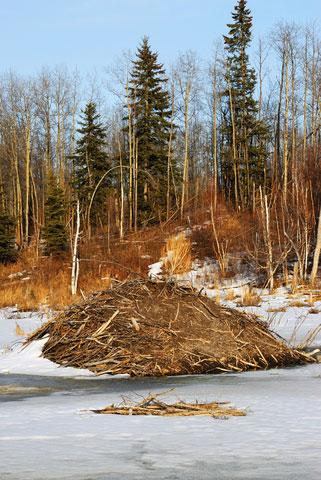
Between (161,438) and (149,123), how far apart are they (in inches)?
1245

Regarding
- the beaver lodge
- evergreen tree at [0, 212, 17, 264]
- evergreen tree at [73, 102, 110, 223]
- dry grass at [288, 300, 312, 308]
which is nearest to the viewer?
the beaver lodge

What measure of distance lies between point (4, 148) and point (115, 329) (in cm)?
3720

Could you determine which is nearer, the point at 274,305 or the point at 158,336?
the point at 158,336

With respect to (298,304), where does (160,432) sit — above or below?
above

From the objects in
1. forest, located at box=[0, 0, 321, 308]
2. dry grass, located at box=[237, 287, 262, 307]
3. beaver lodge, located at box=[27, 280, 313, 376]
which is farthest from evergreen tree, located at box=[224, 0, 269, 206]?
beaver lodge, located at box=[27, 280, 313, 376]

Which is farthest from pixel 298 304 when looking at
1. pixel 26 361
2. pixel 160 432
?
pixel 160 432

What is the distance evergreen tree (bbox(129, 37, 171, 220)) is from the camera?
33750mm

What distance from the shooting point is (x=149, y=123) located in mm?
34312

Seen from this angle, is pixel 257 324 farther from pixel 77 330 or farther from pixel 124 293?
pixel 77 330

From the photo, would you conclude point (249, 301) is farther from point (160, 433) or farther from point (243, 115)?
point (243, 115)

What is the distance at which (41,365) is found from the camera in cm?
764

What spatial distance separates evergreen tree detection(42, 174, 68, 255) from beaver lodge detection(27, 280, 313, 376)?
20389mm

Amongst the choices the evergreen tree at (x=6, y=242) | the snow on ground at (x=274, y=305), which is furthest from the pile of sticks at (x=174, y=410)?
the evergreen tree at (x=6, y=242)

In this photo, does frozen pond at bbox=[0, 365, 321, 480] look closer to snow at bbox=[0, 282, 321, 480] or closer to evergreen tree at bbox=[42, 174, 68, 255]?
snow at bbox=[0, 282, 321, 480]
